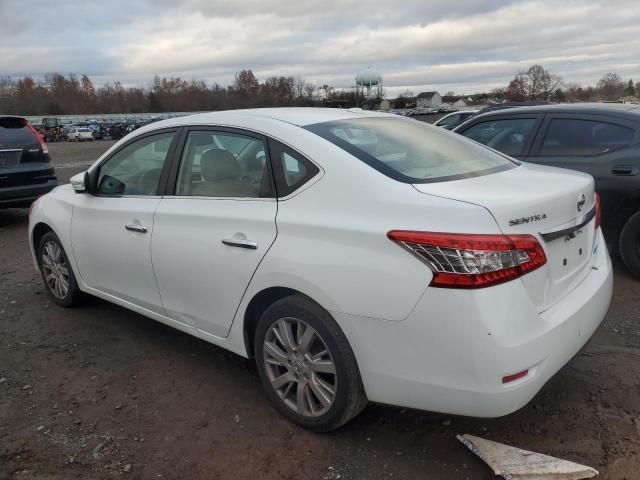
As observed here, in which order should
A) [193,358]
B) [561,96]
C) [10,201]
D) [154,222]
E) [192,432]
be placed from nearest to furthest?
[192,432], [154,222], [193,358], [10,201], [561,96]

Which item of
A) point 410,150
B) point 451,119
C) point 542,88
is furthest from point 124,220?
point 542,88

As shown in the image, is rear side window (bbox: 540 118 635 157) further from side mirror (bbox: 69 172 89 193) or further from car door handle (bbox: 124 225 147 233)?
side mirror (bbox: 69 172 89 193)

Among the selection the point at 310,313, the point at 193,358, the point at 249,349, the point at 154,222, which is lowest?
the point at 193,358

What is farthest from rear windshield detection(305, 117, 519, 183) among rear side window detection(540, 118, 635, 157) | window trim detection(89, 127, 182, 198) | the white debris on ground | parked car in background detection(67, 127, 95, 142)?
parked car in background detection(67, 127, 95, 142)

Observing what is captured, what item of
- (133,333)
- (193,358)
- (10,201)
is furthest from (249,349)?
(10,201)

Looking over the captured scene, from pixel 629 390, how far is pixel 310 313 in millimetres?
1915

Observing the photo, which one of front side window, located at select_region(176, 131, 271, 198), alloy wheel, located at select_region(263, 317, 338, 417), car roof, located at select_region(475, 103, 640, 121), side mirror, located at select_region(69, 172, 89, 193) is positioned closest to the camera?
alloy wheel, located at select_region(263, 317, 338, 417)

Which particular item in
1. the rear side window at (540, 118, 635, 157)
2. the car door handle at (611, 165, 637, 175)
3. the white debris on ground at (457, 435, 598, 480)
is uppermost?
the rear side window at (540, 118, 635, 157)

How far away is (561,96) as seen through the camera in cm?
6956

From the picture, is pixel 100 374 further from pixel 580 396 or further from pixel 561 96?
pixel 561 96

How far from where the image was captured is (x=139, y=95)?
358 ft

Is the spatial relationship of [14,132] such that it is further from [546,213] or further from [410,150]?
[546,213]

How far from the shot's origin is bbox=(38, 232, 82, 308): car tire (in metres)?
4.52

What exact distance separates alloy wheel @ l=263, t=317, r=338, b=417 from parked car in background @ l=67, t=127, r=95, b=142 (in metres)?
50.8
